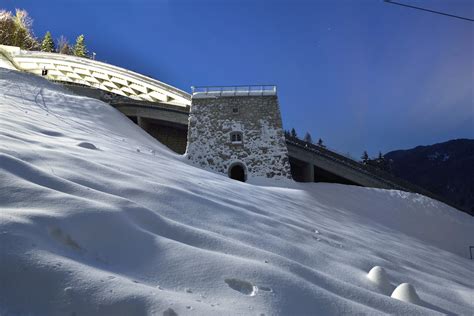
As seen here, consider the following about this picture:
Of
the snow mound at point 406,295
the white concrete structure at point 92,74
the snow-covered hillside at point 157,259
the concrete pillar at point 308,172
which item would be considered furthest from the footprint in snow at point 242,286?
the white concrete structure at point 92,74

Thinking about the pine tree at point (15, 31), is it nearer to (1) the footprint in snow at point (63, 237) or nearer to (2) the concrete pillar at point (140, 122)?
(2) the concrete pillar at point (140, 122)

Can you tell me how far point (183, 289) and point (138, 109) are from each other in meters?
25.1

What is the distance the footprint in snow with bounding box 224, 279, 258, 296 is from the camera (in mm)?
2770

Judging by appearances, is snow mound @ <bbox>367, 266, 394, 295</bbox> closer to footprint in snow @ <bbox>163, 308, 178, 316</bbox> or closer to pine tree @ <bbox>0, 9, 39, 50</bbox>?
footprint in snow @ <bbox>163, 308, 178, 316</bbox>

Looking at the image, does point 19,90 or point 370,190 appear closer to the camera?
point 370,190

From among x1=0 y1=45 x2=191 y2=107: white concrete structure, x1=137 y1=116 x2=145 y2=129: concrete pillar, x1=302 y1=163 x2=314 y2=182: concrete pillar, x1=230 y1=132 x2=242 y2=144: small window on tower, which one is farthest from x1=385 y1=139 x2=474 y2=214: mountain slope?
x1=230 y1=132 x2=242 y2=144: small window on tower

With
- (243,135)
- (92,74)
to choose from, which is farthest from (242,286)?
(92,74)

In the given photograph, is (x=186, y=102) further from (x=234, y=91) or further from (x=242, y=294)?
(x=242, y=294)

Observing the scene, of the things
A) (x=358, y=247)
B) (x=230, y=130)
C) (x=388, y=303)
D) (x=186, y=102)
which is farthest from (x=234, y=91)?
(x=388, y=303)

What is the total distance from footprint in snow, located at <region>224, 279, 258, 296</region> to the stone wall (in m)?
15.7

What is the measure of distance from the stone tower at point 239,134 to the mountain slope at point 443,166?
216 ft

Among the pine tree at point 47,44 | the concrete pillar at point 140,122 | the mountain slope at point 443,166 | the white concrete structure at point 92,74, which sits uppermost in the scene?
the pine tree at point 47,44

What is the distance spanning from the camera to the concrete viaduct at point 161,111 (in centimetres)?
2091

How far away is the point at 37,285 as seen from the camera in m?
2.13
